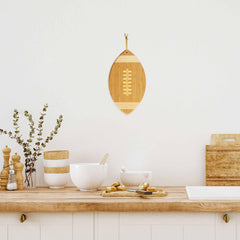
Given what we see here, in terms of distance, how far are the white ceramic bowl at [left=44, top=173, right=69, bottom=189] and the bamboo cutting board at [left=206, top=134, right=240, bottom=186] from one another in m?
0.85

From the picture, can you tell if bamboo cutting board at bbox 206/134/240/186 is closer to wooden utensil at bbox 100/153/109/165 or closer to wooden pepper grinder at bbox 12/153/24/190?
wooden utensil at bbox 100/153/109/165

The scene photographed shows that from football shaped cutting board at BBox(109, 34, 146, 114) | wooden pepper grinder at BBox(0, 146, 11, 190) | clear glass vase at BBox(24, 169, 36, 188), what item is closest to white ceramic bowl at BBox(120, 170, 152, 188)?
football shaped cutting board at BBox(109, 34, 146, 114)

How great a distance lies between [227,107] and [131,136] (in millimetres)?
618

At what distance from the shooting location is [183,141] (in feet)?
7.22

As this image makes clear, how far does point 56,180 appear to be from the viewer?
2.05 meters

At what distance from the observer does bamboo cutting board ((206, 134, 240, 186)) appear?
2.09 metres

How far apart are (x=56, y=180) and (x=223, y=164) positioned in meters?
0.98

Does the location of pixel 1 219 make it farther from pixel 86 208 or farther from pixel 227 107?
pixel 227 107

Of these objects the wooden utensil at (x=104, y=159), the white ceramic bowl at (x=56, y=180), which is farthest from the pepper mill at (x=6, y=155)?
the wooden utensil at (x=104, y=159)

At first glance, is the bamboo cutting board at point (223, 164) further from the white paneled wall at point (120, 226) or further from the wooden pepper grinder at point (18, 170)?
the wooden pepper grinder at point (18, 170)

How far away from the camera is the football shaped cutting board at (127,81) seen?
87.3 inches

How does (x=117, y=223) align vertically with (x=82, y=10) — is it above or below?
below

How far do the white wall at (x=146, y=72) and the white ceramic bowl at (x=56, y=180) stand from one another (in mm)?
189

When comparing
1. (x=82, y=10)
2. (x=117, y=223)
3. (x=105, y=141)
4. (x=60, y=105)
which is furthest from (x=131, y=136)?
(x=82, y=10)
